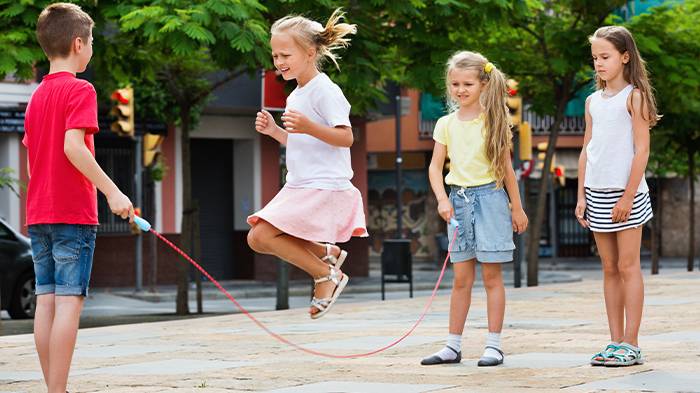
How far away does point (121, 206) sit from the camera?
21.1 feet

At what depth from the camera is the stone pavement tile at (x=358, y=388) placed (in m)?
6.96

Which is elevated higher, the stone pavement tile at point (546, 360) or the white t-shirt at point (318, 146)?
the white t-shirt at point (318, 146)

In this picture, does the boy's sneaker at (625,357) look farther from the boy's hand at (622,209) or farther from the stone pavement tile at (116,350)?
the stone pavement tile at (116,350)

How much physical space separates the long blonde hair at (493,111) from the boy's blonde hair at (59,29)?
8.13 ft

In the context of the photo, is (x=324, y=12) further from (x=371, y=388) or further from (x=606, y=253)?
(x=371, y=388)

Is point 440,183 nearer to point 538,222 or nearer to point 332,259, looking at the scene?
point 332,259

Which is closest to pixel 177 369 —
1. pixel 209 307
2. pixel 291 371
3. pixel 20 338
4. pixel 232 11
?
pixel 291 371

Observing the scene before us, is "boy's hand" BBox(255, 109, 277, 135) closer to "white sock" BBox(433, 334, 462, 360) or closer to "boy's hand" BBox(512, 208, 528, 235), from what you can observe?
"boy's hand" BBox(512, 208, 528, 235)

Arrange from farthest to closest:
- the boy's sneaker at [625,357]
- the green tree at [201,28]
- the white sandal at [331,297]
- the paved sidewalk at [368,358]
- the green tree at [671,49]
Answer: the green tree at [671,49], the green tree at [201,28], the boy's sneaker at [625,357], the paved sidewalk at [368,358], the white sandal at [331,297]

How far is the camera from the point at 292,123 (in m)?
6.68

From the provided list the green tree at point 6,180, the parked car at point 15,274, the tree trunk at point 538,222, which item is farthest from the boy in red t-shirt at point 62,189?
the tree trunk at point 538,222

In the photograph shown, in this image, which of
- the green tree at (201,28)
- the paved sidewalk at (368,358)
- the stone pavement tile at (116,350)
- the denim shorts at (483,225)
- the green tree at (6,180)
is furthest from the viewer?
the green tree at (6,180)

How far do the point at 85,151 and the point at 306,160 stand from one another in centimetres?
116

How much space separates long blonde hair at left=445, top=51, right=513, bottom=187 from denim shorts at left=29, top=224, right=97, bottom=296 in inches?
99.8
